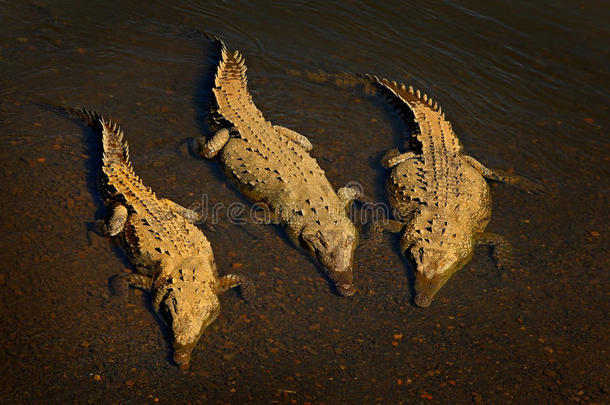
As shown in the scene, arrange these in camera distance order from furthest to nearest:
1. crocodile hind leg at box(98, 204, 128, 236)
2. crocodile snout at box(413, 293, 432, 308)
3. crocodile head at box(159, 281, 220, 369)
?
crocodile hind leg at box(98, 204, 128, 236), crocodile snout at box(413, 293, 432, 308), crocodile head at box(159, 281, 220, 369)

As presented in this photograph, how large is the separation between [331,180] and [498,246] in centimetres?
244

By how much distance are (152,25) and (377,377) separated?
8023 millimetres

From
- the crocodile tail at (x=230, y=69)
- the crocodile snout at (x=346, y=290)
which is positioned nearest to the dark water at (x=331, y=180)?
the crocodile snout at (x=346, y=290)

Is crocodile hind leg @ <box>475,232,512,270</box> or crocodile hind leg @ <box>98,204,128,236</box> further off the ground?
crocodile hind leg @ <box>475,232,512,270</box>

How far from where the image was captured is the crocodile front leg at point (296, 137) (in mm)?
8141

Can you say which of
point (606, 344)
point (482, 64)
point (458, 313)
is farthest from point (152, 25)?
Answer: point (606, 344)

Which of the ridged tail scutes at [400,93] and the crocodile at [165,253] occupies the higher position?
the ridged tail scutes at [400,93]

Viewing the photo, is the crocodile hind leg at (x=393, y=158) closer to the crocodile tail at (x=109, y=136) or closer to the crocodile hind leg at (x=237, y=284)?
the crocodile hind leg at (x=237, y=284)

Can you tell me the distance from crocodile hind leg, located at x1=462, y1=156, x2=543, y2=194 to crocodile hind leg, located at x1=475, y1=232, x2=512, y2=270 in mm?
1232

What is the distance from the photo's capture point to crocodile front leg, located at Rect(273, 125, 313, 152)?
26.7 feet

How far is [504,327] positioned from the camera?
19.5 ft

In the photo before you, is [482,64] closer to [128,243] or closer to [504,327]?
[504,327]

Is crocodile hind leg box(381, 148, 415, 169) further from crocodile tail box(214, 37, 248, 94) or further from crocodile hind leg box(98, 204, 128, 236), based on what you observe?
crocodile hind leg box(98, 204, 128, 236)

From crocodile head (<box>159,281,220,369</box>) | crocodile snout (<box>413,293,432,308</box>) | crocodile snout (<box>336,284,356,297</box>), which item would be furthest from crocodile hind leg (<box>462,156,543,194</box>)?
crocodile head (<box>159,281,220,369</box>)
